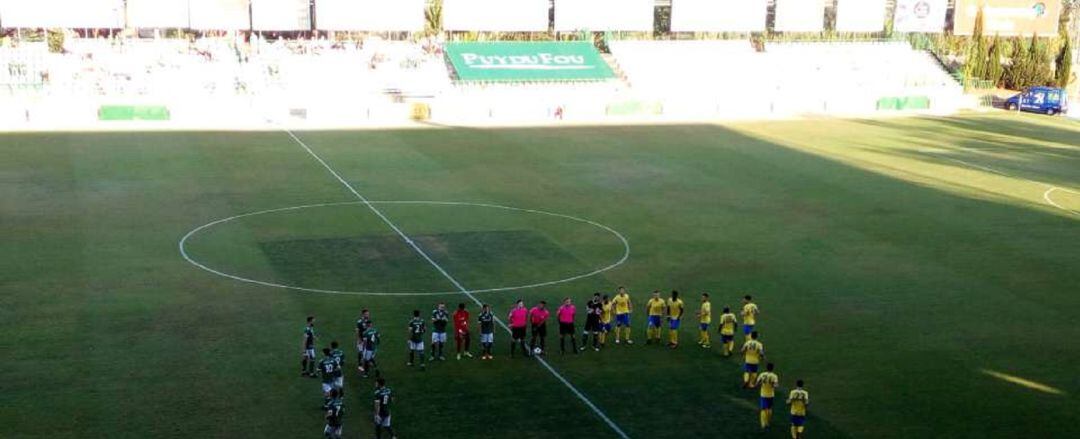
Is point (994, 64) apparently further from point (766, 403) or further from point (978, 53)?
point (766, 403)

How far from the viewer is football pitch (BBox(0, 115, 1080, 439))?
22.6 m

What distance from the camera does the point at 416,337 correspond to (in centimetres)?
2467

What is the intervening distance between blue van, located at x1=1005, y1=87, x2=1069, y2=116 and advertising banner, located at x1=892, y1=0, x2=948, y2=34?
1527 cm

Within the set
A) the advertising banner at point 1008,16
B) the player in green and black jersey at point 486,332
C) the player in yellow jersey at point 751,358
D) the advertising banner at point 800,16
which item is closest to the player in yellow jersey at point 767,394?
the player in yellow jersey at point 751,358

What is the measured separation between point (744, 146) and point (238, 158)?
26.2 metres

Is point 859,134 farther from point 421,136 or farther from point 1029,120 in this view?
Answer: point 421,136

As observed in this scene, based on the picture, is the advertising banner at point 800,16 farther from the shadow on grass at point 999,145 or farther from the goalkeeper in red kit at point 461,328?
the goalkeeper in red kit at point 461,328

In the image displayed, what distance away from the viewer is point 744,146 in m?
60.4

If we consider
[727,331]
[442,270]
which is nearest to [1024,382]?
[727,331]

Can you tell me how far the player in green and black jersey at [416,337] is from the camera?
24.5 m

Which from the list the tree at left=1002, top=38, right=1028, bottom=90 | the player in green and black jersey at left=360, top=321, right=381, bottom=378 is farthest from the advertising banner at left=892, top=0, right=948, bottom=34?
the player in green and black jersey at left=360, top=321, right=381, bottom=378

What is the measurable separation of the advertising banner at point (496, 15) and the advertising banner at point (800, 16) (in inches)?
776

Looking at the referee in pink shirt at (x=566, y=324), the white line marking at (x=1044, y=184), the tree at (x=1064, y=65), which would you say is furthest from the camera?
the tree at (x=1064, y=65)

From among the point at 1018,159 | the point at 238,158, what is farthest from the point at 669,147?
the point at 238,158
